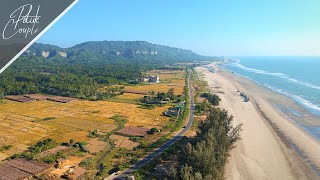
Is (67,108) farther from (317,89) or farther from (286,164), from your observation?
(317,89)

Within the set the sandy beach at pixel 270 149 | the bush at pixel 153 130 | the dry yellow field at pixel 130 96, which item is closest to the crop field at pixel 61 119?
the bush at pixel 153 130

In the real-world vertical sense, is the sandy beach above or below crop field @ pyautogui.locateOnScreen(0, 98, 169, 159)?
below

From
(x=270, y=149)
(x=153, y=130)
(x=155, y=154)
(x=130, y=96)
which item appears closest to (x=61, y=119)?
(x=153, y=130)

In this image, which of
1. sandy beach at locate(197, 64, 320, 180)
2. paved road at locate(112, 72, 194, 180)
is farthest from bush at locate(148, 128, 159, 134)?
sandy beach at locate(197, 64, 320, 180)

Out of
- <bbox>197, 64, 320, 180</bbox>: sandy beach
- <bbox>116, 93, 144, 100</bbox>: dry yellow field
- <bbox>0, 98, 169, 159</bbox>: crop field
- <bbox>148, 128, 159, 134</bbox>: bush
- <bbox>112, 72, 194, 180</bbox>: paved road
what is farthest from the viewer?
<bbox>116, 93, 144, 100</bbox>: dry yellow field

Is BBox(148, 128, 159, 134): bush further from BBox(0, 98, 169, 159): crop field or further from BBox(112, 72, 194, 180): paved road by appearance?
BBox(0, 98, 169, 159): crop field

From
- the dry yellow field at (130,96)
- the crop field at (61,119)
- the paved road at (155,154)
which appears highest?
the paved road at (155,154)

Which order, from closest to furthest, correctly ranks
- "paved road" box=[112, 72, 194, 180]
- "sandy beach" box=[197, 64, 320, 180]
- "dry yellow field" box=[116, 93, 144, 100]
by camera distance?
"paved road" box=[112, 72, 194, 180], "sandy beach" box=[197, 64, 320, 180], "dry yellow field" box=[116, 93, 144, 100]

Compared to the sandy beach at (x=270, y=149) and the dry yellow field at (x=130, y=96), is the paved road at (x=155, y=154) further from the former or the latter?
the dry yellow field at (x=130, y=96)

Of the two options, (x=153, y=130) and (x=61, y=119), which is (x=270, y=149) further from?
(x=61, y=119)

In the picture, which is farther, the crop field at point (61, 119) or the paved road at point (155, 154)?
the crop field at point (61, 119)
